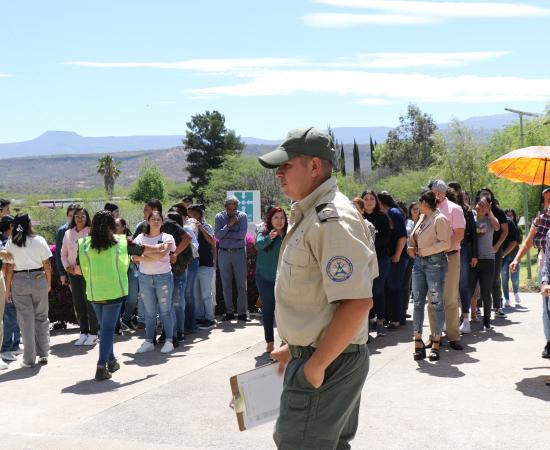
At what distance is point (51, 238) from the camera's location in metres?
56.6

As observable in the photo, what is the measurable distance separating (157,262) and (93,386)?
72.6 inches

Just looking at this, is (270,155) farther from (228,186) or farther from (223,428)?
(228,186)

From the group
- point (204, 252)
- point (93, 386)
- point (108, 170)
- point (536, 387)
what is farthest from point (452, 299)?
point (108, 170)

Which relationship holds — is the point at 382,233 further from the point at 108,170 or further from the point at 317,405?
the point at 108,170

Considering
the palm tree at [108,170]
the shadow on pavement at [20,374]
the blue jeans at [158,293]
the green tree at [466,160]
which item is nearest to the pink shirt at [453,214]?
the blue jeans at [158,293]

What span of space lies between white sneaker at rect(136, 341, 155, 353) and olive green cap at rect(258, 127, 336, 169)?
645 cm

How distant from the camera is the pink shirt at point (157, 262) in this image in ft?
29.9

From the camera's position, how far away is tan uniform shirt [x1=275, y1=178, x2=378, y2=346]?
311 centimetres

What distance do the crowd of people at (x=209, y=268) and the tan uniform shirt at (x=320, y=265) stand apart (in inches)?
173

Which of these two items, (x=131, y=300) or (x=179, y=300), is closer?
(x=179, y=300)

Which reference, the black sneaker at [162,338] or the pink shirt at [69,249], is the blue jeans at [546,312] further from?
the pink shirt at [69,249]

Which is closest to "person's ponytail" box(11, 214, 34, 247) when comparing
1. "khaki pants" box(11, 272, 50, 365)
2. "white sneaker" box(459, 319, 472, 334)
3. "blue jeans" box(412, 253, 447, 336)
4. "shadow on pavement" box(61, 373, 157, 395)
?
"khaki pants" box(11, 272, 50, 365)

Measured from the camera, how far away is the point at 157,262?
9.09 meters

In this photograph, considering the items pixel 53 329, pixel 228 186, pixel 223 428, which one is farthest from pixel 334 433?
pixel 228 186
